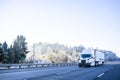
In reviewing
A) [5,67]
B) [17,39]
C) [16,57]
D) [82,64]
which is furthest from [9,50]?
[5,67]

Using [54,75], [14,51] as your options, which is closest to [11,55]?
[14,51]

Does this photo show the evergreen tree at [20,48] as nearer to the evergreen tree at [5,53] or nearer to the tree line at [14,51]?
the tree line at [14,51]

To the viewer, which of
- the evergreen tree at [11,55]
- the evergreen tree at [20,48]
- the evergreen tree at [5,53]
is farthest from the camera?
the evergreen tree at [20,48]

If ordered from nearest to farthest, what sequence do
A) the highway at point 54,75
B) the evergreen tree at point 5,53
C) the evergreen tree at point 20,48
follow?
1. the highway at point 54,75
2. the evergreen tree at point 5,53
3. the evergreen tree at point 20,48

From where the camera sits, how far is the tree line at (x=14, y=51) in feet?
241

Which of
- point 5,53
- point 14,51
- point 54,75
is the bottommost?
point 54,75

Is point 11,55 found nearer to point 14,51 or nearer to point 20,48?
point 14,51

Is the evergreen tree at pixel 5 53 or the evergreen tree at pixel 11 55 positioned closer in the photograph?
the evergreen tree at pixel 5 53

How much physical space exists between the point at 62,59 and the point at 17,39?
48832 mm

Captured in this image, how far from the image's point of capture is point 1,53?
6962 cm

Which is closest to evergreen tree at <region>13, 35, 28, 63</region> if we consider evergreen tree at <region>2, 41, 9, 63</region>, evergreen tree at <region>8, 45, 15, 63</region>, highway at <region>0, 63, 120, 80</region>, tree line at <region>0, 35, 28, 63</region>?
tree line at <region>0, 35, 28, 63</region>

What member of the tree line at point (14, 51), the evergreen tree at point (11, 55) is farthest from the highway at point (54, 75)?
the evergreen tree at point (11, 55)

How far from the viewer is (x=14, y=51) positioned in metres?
78.8

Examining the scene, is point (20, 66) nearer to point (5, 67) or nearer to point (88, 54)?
point (5, 67)
